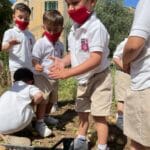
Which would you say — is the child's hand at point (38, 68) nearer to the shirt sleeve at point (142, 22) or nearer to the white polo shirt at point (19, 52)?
the white polo shirt at point (19, 52)

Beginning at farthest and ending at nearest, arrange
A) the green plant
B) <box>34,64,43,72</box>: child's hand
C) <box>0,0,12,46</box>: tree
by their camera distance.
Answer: <box>0,0,12,46</box>: tree, the green plant, <box>34,64,43,72</box>: child's hand

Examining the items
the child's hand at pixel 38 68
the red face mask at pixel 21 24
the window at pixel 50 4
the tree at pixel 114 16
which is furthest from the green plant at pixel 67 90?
the window at pixel 50 4

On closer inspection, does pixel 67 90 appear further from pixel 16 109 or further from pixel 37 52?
pixel 16 109

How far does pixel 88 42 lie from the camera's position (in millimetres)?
4609

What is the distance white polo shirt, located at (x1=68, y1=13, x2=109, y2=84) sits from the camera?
454cm

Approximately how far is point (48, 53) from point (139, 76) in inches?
113

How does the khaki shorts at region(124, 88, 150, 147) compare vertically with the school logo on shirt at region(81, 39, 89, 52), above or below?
below

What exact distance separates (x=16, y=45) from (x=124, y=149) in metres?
2.09

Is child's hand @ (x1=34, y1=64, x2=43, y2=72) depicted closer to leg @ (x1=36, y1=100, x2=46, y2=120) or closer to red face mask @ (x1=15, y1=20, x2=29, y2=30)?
leg @ (x1=36, y1=100, x2=46, y2=120)

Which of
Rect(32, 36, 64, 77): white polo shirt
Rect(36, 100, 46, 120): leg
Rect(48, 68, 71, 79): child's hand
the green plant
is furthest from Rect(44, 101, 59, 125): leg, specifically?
Rect(48, 68, 71, 79): child's hand

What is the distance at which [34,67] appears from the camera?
20.4 feet

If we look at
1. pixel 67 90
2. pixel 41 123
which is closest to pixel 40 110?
pixel 41 123

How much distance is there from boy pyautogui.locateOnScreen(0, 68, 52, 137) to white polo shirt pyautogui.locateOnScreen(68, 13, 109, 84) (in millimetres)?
925

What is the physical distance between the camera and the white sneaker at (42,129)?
575cm
